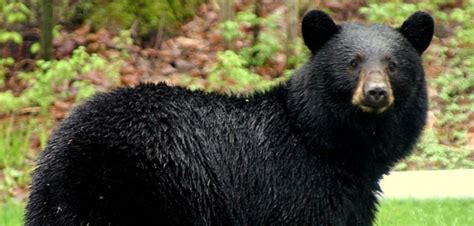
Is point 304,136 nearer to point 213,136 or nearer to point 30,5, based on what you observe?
point 213,136

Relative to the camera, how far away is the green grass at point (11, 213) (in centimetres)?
747

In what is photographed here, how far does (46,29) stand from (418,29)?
5.90 m

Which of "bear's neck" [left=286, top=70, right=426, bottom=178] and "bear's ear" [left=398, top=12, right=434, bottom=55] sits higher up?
"bear's ear" [left=398, top=12, right=434, bottom=55]

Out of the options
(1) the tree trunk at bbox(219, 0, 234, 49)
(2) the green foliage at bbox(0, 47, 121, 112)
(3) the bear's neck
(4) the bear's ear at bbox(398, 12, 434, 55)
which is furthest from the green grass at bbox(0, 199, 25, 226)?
(1) the tree trunk at bbox(219, 0, 234, 49)

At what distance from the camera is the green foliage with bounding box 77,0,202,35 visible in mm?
11555

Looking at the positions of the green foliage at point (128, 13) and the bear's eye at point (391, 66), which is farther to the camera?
the green foliage at point (128, 13)

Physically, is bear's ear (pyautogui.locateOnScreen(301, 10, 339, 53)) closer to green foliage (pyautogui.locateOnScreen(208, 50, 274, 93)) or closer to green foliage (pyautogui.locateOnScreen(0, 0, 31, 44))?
green foliage (pyautogui.locateOnScreen(208, 50, 274, 93))

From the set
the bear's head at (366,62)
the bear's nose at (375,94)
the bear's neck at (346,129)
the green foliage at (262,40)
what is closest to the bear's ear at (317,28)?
the bear's head at (366,62)

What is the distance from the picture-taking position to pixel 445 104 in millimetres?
11352

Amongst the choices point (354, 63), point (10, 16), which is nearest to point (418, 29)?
point (354, 63)

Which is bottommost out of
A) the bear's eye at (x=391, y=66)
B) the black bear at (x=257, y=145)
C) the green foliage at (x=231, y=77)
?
the green foliage at (x=231, y=77)

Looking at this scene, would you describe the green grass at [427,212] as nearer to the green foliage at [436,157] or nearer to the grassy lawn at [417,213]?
the grassy lawn at [417,213]

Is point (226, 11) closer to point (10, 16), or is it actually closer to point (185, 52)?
point (185, 52)

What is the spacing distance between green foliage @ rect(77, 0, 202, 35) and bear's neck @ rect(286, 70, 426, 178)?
610cm
